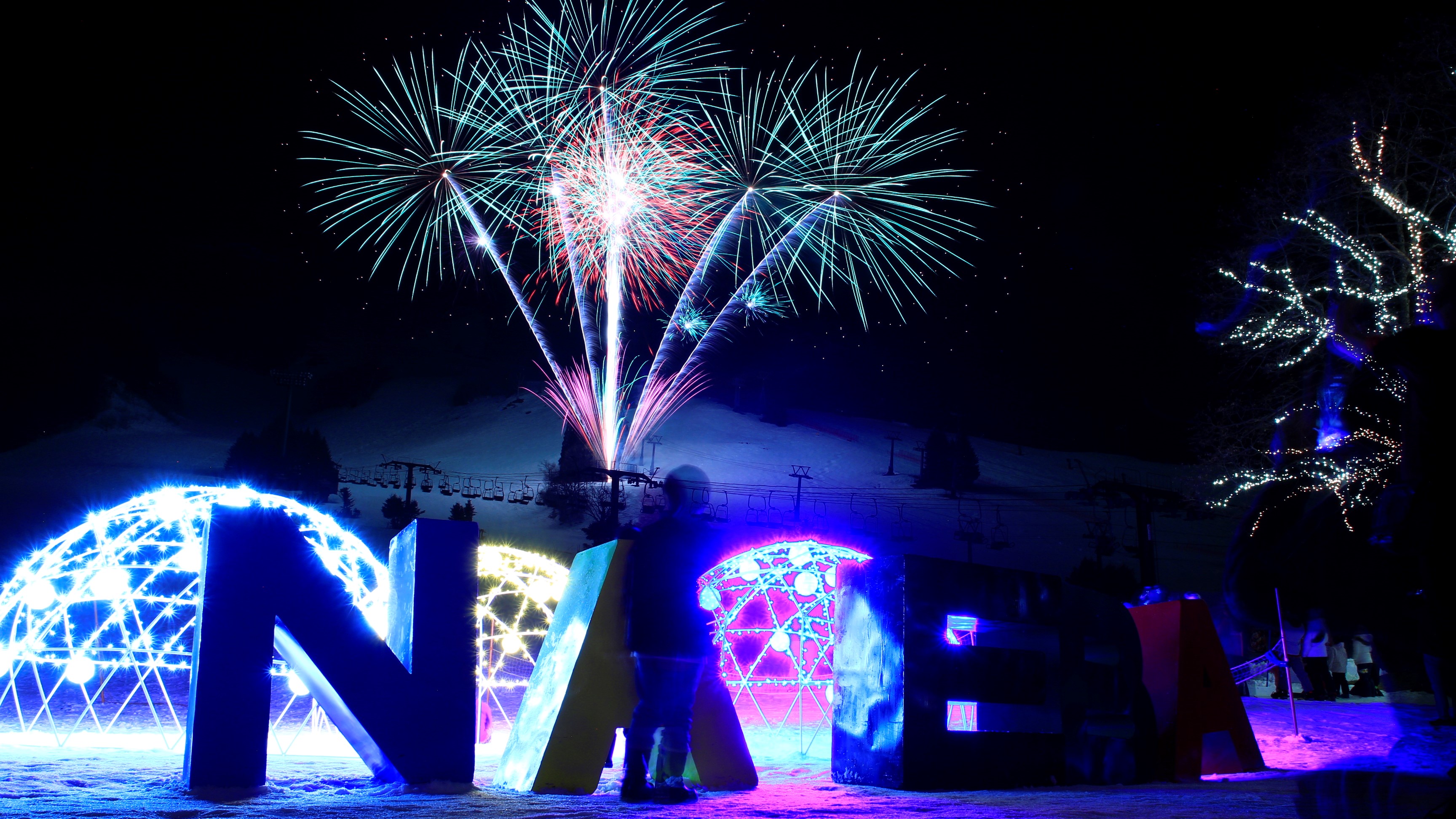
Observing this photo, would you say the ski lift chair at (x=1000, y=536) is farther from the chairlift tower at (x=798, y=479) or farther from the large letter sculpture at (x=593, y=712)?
the large letter sculpture at (x=593, y=712)

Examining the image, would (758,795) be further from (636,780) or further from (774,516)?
(774,516)

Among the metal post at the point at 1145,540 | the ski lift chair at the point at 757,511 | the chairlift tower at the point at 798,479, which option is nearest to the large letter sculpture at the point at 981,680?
the metal post at the point at 1145,540

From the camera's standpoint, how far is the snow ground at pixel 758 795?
4891mm

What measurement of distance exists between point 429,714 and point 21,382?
5831 centimetres


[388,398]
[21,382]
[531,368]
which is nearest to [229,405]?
[388,398]

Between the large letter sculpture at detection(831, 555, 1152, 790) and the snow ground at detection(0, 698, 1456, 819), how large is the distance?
9.0 inches

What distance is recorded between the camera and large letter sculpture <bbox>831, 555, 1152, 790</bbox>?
6.29 metres

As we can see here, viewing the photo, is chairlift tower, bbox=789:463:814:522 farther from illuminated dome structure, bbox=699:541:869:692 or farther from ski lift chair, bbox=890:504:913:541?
illuminated dome structure, bbox=699:541:869:692

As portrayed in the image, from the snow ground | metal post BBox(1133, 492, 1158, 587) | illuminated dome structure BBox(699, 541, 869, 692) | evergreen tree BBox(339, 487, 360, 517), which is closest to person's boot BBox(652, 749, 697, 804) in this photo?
the snow ground

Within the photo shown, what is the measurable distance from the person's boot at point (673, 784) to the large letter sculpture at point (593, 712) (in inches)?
7.6

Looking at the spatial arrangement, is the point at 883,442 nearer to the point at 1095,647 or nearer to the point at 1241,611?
the point at 1241,611

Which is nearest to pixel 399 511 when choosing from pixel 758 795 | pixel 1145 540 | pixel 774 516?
pixel 774 516

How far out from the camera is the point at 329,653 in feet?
19.0

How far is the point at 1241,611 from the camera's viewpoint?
1257 centimetres
